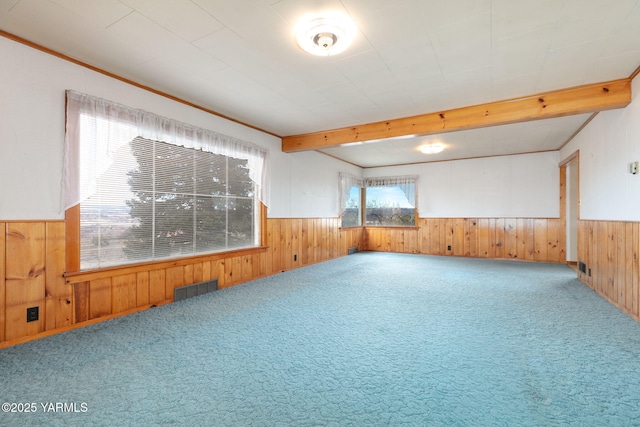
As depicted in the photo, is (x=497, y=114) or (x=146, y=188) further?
(x=497, y=114)

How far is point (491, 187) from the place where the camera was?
6.75m

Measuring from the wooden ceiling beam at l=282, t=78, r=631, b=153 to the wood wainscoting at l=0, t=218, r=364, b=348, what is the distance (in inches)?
99.2

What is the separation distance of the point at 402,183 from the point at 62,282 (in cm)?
708

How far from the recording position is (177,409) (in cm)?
150

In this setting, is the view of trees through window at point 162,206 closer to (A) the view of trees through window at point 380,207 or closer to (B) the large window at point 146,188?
(B) the large window at point 146,188

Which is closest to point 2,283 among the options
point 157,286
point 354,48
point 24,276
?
point 24,276

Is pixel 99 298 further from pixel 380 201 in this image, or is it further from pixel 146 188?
pixel 380 201

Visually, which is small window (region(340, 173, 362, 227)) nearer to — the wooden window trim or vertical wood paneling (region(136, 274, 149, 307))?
the wooden window trim

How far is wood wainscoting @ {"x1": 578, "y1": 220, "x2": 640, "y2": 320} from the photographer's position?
9.22 feet

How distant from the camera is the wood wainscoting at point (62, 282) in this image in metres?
2.26

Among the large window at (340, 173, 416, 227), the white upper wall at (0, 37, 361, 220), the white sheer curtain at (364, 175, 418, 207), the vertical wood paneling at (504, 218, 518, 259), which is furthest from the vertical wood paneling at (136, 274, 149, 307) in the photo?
the vertical wood paneling at (504, 218, 518, 259)

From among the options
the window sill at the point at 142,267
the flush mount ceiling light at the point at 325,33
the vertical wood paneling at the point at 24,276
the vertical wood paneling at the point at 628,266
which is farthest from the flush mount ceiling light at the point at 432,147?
the vertical wood paneling at the point at 24,276

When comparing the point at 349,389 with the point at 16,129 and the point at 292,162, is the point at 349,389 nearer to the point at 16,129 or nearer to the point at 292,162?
the point at 16,129

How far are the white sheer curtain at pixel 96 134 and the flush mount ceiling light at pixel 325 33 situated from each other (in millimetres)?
1935
